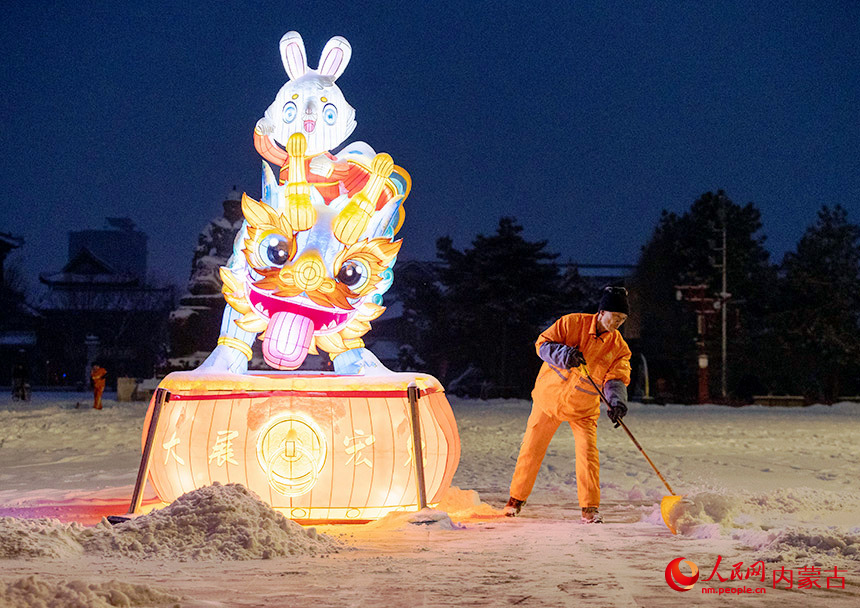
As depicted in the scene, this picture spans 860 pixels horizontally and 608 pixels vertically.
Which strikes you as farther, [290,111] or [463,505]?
[463,505]

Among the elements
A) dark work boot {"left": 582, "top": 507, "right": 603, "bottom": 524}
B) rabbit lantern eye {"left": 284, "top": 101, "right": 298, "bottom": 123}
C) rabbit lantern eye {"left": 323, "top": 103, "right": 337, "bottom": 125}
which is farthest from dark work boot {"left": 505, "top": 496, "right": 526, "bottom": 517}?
rabbit lantern eye {"left": 284, "top": 101, "right": 298, "bottom": 123}

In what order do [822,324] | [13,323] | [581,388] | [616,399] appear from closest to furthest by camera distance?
1. [616,399]
2. [581,388]
3. [822,324]
4. [13,323]

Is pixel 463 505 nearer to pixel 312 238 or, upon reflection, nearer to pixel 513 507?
pixel 513 507

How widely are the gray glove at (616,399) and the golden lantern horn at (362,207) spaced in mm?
1827

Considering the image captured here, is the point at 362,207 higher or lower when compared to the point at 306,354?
higher

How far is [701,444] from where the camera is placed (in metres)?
11.9

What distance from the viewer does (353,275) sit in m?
5.98

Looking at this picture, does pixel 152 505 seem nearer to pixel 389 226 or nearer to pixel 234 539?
pixel 234 539

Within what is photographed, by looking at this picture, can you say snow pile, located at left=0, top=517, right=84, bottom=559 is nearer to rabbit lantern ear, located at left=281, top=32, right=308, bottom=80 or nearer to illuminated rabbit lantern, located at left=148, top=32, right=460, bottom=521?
illuminated rabbit lantern, located at left=148, top=32, right=460, bottom=521

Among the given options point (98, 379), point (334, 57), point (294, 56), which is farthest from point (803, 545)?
point (98, 379)

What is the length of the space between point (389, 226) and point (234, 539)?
2.46 metres

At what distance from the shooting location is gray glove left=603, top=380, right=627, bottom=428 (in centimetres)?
559

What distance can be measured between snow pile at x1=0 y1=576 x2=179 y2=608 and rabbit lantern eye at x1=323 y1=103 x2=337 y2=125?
139 inches

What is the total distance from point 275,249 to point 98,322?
124 feet
